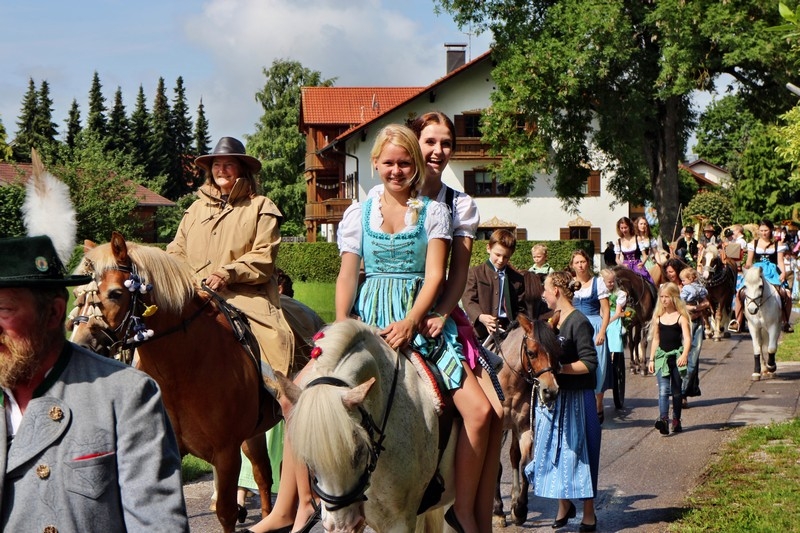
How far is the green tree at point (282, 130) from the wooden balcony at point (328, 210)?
14099 mm

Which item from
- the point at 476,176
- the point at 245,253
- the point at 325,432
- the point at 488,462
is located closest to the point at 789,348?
the point at 245,253

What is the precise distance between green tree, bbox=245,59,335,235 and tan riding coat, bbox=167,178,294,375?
8331 cm

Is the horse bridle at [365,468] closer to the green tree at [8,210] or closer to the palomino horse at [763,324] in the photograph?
the palomino horse at [763,324]

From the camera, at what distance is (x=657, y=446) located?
1226 centimetres

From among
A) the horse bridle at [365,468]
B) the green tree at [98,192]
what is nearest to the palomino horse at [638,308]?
the horse bridle at [365,468]

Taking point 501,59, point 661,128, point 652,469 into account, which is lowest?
point 652,469

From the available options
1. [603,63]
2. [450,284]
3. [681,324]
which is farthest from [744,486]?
[603,63]

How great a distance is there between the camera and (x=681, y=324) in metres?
13.5

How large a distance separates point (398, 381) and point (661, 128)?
105 feet

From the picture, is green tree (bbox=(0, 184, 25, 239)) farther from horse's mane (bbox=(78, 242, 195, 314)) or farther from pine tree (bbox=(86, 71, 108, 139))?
pine tree (bbox=(86, 71, 108, 139))

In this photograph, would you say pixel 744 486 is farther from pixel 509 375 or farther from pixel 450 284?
pixel 450 284

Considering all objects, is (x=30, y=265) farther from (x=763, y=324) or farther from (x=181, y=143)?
(x=181, y=143)

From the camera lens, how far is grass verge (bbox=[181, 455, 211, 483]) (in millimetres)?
10662

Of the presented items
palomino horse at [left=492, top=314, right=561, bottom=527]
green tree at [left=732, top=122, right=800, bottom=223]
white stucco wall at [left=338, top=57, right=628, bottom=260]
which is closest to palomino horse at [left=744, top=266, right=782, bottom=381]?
palomino horse at [left=492, top=314, right=561, bottom=527]
